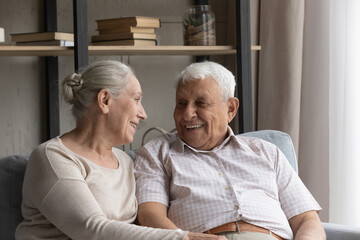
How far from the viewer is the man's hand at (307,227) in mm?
1956

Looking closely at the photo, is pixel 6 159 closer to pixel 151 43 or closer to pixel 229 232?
pixel 229 232

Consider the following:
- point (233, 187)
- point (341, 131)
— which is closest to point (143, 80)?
point (341, 131)

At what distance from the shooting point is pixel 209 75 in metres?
2.12

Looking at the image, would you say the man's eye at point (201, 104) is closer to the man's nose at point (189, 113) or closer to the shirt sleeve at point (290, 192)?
the man's nose at point (189, 113)

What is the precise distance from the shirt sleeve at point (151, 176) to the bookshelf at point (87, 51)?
51 cm

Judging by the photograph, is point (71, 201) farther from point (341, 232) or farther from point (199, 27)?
point (199, 27)

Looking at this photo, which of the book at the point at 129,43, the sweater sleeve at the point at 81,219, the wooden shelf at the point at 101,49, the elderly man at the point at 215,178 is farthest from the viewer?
the book at the point at 129,43

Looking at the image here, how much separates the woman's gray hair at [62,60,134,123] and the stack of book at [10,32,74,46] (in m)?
0.55

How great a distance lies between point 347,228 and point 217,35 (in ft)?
5.31

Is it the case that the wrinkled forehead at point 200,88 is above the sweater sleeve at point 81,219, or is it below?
above

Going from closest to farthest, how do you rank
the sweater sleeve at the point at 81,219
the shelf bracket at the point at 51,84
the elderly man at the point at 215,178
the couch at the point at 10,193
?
the sweater sleeve at the point at 81,219 → the couch at the point at 10,193 → the elderly man at the point at 215,178 → the shelf bracket at the point at 51,84

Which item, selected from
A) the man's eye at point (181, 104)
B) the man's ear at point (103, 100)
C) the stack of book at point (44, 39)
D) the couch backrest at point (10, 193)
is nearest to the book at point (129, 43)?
the stack of book at point (44, 39)

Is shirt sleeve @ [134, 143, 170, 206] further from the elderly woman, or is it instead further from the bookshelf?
the bookshelf

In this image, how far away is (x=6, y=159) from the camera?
6.22 ft
